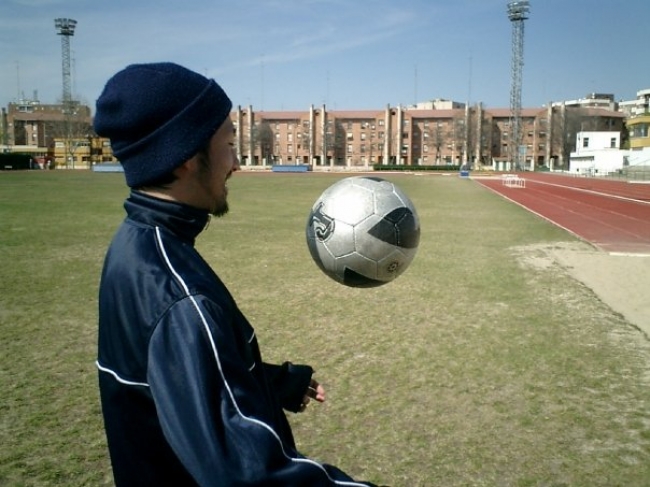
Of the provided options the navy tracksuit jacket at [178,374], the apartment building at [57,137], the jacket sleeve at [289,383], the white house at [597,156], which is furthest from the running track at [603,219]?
the apartment building at [57,137]

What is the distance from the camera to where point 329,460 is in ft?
12.5

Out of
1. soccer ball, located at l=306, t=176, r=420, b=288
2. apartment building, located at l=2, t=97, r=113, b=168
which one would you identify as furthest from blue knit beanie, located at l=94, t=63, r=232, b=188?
apartment building, located at l=2, t=97, r=113, b=168

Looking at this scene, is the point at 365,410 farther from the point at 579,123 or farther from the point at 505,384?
the point at 579,123

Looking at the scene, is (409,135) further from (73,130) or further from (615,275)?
(615,275)

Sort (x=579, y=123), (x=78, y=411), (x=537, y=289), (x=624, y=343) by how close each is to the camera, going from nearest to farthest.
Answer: (x=78, y=411)
(x=624, y=343)
(x=537, y=289)
(x=579, y=123)

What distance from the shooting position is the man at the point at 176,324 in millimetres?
1205

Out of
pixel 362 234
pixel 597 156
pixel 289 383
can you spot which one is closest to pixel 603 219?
pixel 362 234

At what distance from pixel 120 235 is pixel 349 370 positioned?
4.07 metres

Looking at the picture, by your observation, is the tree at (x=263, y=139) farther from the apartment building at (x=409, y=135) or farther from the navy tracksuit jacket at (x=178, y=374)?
the navy tracksuit jacket at (x=178, y=374)

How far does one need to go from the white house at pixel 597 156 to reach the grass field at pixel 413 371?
68560 millimetres

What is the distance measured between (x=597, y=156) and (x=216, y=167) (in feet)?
267

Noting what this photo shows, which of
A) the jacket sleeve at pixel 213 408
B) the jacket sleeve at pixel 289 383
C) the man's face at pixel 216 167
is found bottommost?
the jacket sleeve at pixel 289 383

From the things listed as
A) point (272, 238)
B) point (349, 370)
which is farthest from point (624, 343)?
point (272, 238)

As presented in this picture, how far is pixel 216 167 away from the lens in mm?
1633
